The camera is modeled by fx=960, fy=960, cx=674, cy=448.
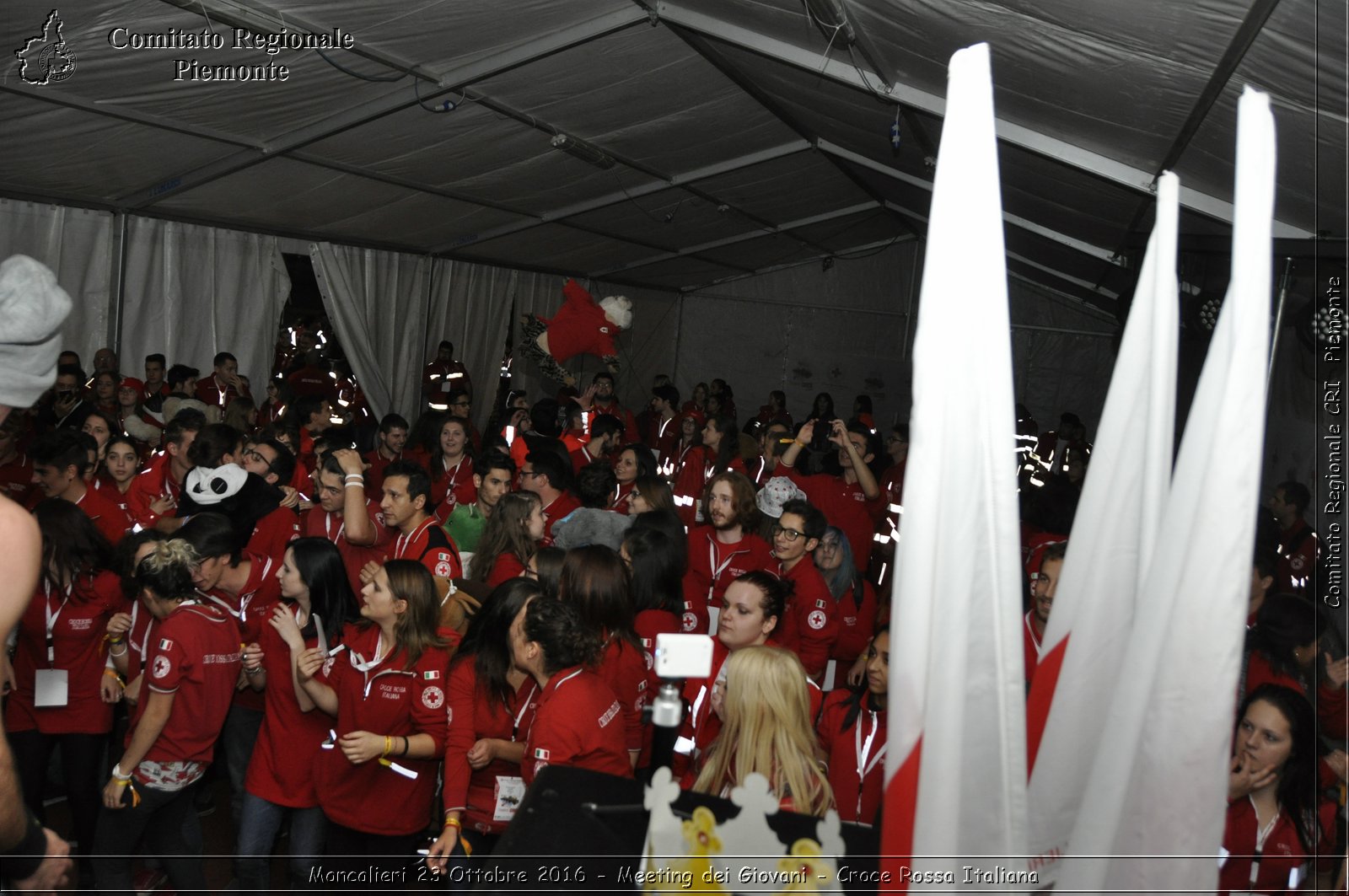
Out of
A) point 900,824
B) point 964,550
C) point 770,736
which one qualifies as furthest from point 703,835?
point 770,736

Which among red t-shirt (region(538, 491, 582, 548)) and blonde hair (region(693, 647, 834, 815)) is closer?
blonde hair (region(693, 647, 834, 815))

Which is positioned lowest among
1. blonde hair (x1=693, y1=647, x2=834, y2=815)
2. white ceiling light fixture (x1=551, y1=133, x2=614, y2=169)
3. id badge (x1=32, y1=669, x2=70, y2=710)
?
id badge (x1=32, y1=669, x2=70, y2=710)

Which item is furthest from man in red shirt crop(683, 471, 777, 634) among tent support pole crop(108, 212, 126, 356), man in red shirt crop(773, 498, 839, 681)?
tent support pole crop(108, 212, 126, 356)

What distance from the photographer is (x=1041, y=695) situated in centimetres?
169

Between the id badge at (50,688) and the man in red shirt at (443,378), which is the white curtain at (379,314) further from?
the id badge at (50,688)

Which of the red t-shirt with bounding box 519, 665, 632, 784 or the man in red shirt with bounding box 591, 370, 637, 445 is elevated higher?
the man in red shirt with bounding box 591, 370, 637, 445

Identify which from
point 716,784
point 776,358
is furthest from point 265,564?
point 776,358

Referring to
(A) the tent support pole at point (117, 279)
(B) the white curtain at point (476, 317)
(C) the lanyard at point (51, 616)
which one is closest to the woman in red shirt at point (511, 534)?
(C) the lanyard at point (51, 616)

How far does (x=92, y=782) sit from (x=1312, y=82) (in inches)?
190

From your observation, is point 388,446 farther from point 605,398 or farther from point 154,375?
point 154,375

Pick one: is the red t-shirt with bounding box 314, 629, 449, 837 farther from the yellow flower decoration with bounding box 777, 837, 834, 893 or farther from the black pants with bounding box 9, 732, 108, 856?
the yellow flower decoration with bounding box 777, 837, 834, 893

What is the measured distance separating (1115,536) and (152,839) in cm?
329

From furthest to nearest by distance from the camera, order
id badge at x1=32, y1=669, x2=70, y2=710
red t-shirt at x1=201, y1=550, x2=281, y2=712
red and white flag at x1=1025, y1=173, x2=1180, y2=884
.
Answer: red t-shirt at x1=201, y1=550, x2=281, y2=712 < id badge at x1=32, y1=669, x2=70, y2=710 < red and white flag at x1=1025, y1=173, x2=1180, y2=884

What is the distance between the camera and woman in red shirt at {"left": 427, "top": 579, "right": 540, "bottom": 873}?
2.99 metres
